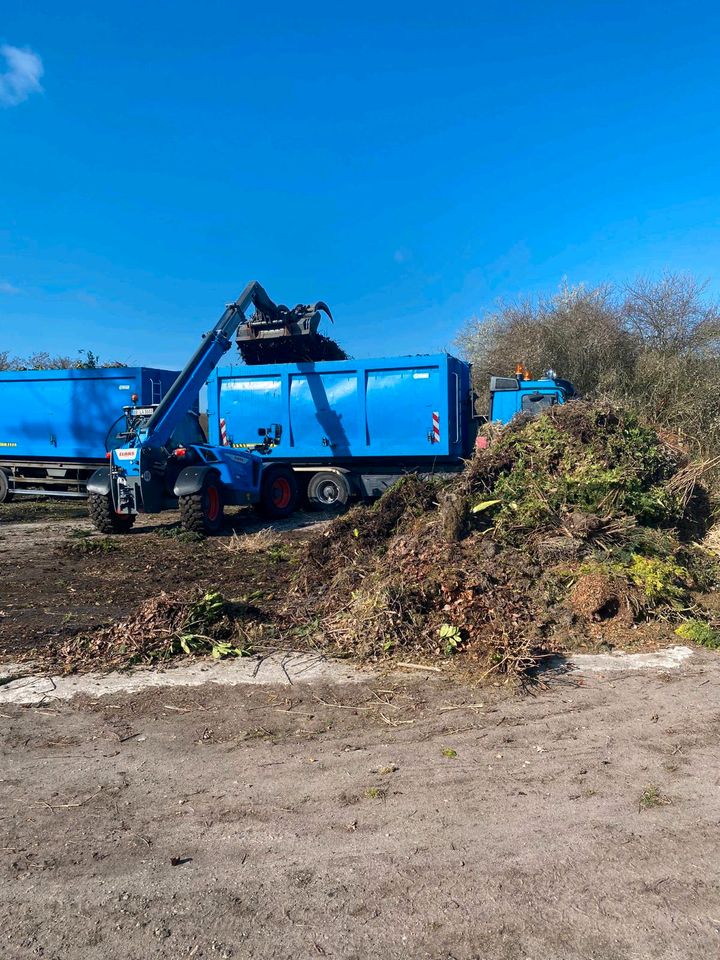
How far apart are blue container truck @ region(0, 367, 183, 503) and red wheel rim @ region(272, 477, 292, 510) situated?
5.00 metres

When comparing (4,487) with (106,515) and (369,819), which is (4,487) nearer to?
(106,515)

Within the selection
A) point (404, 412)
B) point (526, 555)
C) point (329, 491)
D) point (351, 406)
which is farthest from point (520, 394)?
point (526, 555)

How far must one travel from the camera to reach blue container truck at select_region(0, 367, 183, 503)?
16.7m

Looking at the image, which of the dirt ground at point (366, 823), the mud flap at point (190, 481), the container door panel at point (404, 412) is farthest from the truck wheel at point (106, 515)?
the dirt ground at point (366, 823)

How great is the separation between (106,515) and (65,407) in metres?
6.80

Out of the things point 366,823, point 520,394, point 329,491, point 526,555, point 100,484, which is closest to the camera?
point 366,823

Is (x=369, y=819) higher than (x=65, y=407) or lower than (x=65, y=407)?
lower

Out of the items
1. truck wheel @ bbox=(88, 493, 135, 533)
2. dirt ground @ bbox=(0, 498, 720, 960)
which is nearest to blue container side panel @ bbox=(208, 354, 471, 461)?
truck wheel @ bbox=(88, 493, 135, 533)

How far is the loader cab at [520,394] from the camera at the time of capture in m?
13.9

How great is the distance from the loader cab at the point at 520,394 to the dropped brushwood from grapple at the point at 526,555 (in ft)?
19.2

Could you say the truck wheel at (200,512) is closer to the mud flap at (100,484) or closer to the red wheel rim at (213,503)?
the red wheel rim at (213,503)

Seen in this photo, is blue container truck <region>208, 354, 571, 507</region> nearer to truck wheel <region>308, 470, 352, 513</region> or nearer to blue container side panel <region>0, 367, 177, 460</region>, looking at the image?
truck wheel <region>308, 470, 352, 513</region>

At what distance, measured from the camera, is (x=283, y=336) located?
52.1ft

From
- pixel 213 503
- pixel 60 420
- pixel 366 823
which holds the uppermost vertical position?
pixel 60 420
